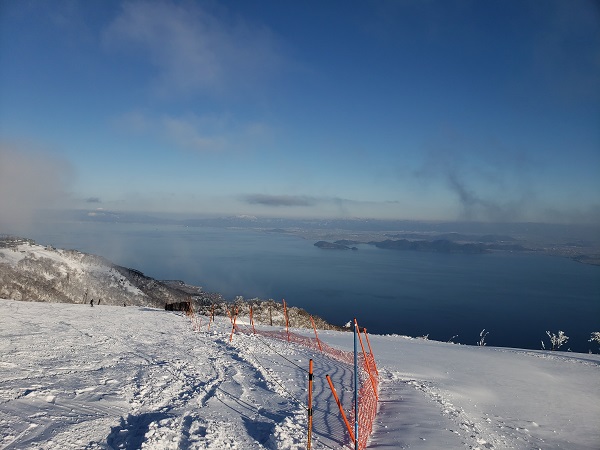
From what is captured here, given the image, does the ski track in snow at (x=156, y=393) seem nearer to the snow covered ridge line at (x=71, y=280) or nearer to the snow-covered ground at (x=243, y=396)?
the snow-covered ground at (x=243, y=396)

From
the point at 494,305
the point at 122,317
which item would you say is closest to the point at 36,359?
the point at 122,317

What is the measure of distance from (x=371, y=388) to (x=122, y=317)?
1686cm

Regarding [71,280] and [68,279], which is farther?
[71,280]

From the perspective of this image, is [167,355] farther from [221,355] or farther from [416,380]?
[416,380]

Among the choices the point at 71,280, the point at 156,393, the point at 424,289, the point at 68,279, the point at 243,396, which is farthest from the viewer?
the point at 424,289

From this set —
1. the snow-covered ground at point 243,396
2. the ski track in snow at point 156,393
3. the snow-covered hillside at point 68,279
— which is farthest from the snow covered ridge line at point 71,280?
the snow-covered ground at point 243,396

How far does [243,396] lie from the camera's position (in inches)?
319

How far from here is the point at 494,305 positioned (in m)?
99.3

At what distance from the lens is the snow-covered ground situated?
6.05 meters

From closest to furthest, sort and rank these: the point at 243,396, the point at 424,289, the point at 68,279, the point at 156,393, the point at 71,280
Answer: the point at 156,393 → the point at 243,396 → the point at 68,279 → the point at 71,280 → the point at 424,289

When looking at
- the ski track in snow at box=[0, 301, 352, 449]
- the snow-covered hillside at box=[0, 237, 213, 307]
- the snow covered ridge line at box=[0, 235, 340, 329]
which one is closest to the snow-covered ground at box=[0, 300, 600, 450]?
the ski track in snow at box=[0, 301, 352, 449]

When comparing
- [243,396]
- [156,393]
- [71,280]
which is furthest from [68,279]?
[243,396]

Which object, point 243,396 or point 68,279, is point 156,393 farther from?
point 68,279

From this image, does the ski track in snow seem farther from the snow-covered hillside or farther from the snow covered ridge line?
the snow-covered hillside
